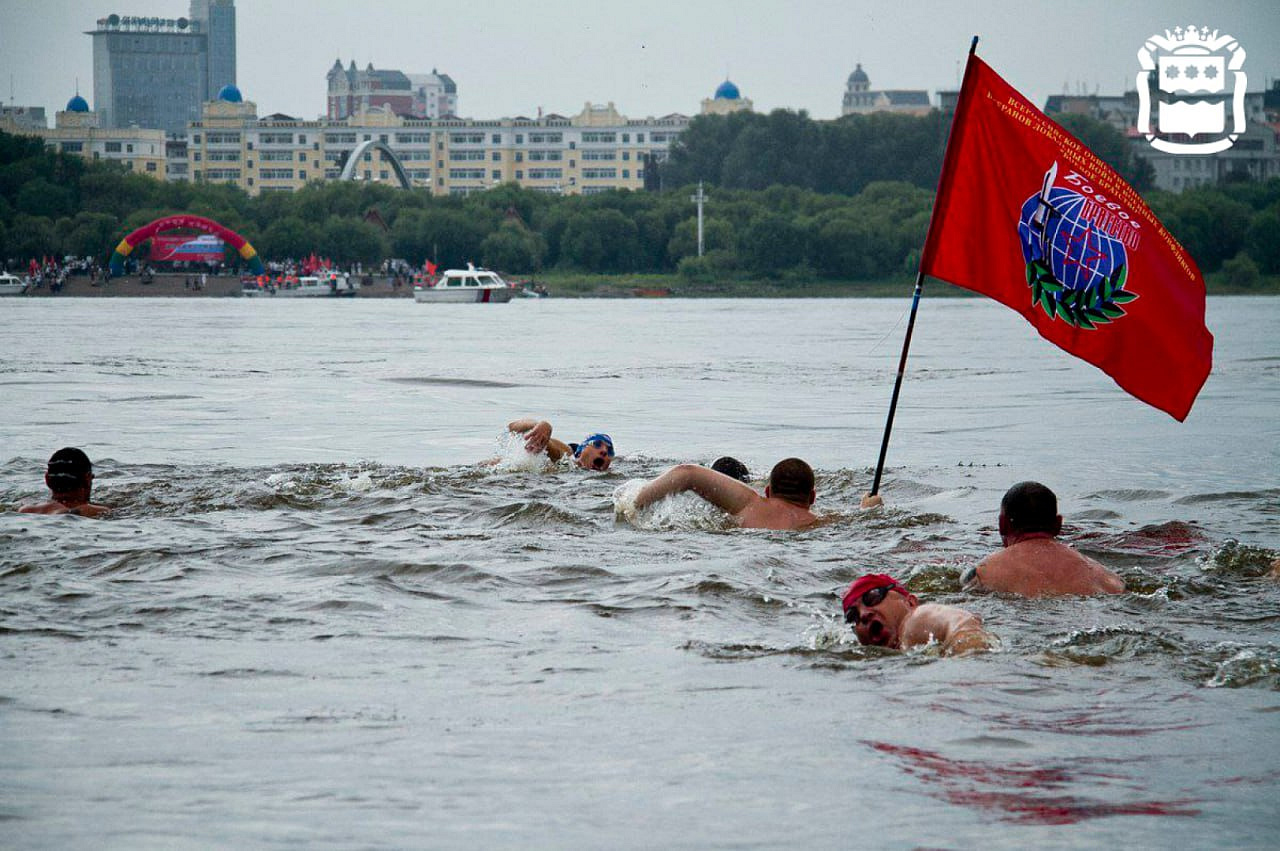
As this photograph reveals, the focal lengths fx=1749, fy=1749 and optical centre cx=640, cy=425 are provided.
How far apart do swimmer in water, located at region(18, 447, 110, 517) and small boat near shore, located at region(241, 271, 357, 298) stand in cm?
10085

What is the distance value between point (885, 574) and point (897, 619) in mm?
1816

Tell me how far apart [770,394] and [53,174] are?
106 meters

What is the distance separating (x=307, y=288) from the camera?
112m

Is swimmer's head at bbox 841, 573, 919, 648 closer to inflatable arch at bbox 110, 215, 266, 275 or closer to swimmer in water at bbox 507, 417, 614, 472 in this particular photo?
swimmer in water at bbox 507, 417, 614, 472

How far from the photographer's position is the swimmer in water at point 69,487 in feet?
39.5

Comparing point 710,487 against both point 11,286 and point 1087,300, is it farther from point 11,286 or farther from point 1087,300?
point 11,286

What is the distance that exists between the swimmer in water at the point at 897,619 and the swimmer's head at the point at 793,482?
350cm

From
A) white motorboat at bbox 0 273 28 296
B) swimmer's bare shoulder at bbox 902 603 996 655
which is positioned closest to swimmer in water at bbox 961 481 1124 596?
swimmer's bare shoulder at bbox 902 603 996 655

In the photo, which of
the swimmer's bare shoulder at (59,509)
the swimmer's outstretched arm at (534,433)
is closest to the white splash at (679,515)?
the swimmer's outstretched arm at (534,433)

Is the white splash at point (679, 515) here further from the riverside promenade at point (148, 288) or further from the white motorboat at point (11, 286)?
the white motorboat at point (11, 286)

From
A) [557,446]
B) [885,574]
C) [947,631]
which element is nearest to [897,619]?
[947,631]

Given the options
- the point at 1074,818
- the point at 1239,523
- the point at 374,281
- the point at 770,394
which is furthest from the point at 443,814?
the point at 374,281

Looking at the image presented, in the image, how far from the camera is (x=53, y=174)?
123375 millimetres

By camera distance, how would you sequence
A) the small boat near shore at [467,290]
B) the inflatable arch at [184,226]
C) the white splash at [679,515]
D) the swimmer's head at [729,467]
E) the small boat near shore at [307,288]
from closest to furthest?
1. the white splash at [679,515]
2. the swimmer's head at [729,467]
3. the small boat near shore at [467,290]
4. the inflatable arch at [184,226]
5. the small boat near shore at [307,288]
